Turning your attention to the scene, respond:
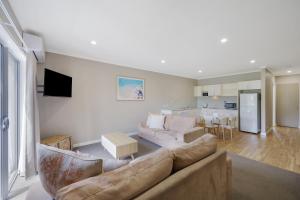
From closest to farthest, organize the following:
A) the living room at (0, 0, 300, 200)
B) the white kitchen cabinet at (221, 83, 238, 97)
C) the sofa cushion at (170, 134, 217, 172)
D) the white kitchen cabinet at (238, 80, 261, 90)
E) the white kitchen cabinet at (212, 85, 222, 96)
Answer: the living room at (0, 0, 300, 200)
the sofa cushion at (170, 134, 217, 172)
the white kitchen cabinet at (238, 80, 261, 90)
the white kitchen cabinet at (221, 83, 238, 97)
the white kitchen cabinet at (212, 85, 222, 96)

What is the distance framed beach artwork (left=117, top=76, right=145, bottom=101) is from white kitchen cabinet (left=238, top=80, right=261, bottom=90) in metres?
4.15

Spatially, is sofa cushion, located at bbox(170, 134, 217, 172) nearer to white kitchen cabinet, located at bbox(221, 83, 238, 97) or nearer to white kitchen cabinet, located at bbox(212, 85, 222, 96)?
white kitchen cabinet, located at bbox(221, 83, 238, 97)

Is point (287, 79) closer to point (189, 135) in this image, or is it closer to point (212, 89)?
point (212, 89)

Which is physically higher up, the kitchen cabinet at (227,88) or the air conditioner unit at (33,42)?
the air conditioner unit at (33,42)

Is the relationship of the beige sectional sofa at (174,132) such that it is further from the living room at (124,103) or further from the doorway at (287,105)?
the doorway at (287,105)

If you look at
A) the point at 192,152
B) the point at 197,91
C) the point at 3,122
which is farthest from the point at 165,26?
the point at 197,91

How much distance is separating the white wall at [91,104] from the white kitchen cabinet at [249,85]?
3.64m

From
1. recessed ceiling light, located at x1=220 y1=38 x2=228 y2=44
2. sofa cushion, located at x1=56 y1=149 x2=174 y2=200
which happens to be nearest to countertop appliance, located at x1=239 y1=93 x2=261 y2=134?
recessed ceiling light, located at x1=220 y1=38 x2=228 y2=44

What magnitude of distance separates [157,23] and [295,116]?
7.77m

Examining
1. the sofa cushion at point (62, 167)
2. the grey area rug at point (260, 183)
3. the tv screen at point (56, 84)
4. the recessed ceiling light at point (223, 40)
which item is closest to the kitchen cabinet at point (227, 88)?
the recessed ceiling light at point (223, 40)

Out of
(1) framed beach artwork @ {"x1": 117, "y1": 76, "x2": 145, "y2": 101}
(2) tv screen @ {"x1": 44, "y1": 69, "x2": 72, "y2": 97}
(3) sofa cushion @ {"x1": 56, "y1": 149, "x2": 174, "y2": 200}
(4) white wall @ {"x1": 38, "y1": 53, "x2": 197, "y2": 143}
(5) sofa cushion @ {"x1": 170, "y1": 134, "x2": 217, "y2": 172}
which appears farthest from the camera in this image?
(1) framed beach artwork @ {"x1": 117, "y1": 76, "x2": 145, "y2": 101}

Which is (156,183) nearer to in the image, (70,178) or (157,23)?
(70,178)

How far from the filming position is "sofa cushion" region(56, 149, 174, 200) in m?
0.64

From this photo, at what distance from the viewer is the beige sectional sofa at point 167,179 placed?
68 centimetres
